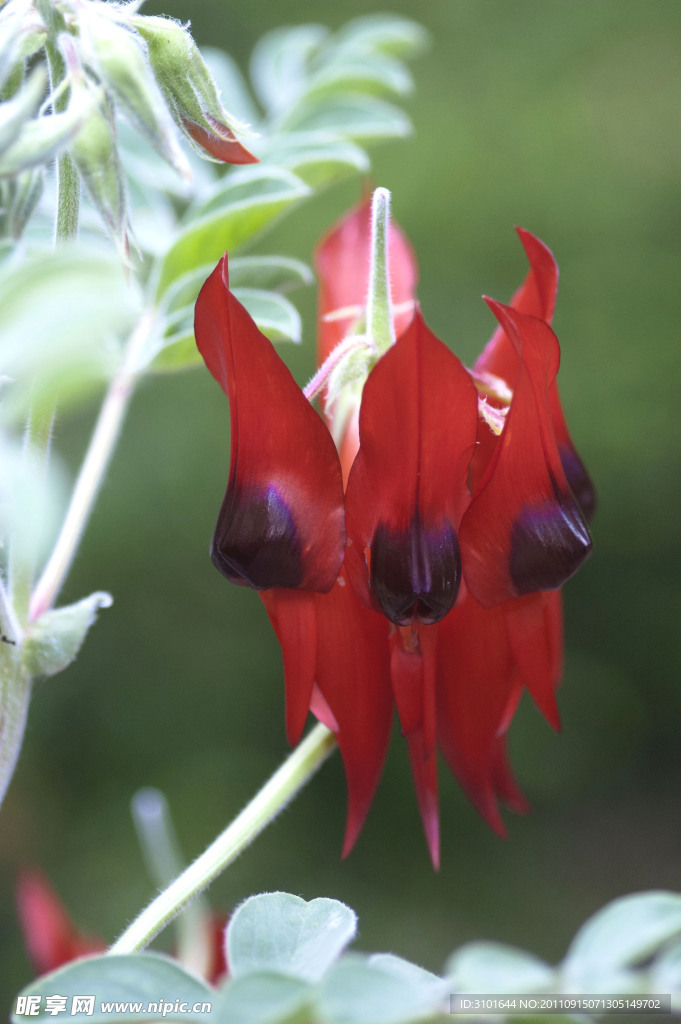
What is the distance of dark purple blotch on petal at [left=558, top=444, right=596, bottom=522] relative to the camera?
24.6 inches

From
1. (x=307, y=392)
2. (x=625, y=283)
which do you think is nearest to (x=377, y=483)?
(x=307, y=392)

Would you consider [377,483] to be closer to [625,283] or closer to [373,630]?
[373,630]

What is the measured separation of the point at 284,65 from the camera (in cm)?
109

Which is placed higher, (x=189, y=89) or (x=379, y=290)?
(x=189, y=89)

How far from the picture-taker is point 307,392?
56 centimetres

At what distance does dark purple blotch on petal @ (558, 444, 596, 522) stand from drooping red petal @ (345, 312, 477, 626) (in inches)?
4.3

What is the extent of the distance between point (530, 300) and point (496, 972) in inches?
14.8

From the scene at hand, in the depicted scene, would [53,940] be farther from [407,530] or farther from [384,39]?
[384,39]

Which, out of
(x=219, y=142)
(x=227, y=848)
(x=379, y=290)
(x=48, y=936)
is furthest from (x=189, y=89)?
(x=48, y=936)

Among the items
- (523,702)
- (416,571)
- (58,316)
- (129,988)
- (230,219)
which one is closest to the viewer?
(58,316)

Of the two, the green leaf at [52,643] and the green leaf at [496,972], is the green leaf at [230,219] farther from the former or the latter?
the green leaf at [496,972]

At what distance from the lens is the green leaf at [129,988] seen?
16.1 inches

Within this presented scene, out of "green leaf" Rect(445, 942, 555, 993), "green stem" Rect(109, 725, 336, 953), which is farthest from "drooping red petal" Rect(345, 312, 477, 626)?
"green leaf" Rect(445, 942, 555, 993)

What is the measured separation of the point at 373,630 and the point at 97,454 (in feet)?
0.77
